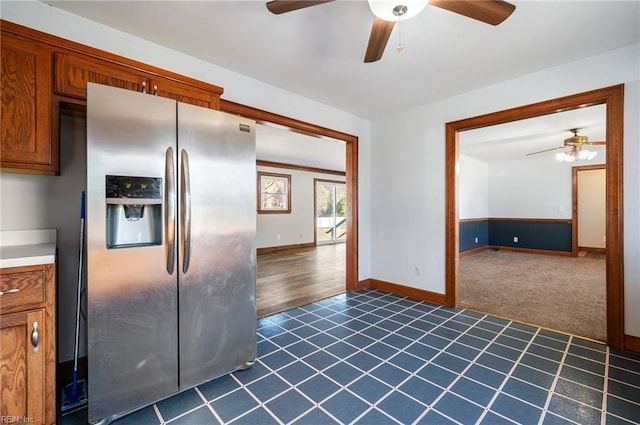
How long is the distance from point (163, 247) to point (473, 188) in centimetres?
741

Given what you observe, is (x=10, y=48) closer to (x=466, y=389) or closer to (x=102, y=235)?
(x=102, y=235)

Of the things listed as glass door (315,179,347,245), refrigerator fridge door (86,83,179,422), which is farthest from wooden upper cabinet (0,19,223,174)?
glass door (315,179,347,245)

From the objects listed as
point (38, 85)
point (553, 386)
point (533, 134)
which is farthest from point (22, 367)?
point (533, 134)

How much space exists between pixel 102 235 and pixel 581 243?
32.5 ft

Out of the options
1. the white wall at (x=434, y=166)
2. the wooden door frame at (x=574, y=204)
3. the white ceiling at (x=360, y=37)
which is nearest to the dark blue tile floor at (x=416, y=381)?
the white wall at (x=434, y=166)

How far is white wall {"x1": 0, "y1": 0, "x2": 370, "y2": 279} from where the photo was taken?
5.79 ft

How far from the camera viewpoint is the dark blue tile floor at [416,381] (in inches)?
62.3

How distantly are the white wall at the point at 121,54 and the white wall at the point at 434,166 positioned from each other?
1025 mm

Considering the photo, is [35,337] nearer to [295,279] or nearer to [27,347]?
[27,347]

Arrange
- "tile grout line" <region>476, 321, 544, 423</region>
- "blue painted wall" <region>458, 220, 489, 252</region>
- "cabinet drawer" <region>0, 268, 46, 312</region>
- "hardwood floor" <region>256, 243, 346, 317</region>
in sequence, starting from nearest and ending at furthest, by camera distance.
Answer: "cabinet drawer" <region>0, 268, 46, 312</region> → "tile grout line" <region>476, 321, 544, 423</region> → "hardwood floor" <region>256, 243, 346, 317</region> → "blue painted wall" <region>458, 220, 489, 252</region>

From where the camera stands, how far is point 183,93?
2.11m

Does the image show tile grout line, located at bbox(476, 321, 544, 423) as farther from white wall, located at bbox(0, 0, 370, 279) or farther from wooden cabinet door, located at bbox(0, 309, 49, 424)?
white wall, located at bbox(0, 0, 370, 279)

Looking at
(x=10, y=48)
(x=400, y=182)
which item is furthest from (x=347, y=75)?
(x=10, y=48)

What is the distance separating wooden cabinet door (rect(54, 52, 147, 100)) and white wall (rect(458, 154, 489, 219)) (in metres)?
6.65
